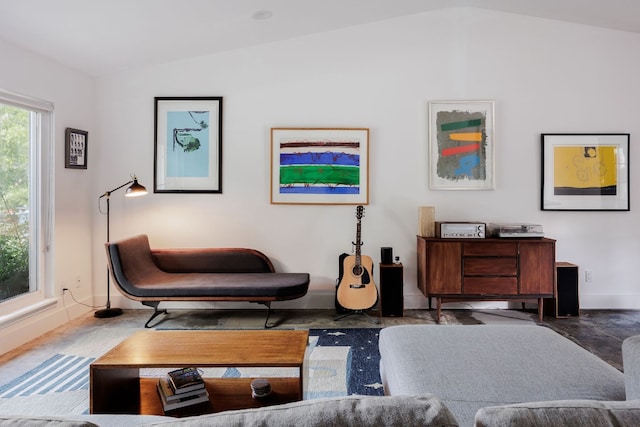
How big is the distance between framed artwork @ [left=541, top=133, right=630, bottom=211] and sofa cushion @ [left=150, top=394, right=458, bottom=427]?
4092 millimetres

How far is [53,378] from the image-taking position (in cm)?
263

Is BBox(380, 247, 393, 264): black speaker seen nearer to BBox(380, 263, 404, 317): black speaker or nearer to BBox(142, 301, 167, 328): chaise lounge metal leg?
BBox(380, 263, 404, 317): black speaker

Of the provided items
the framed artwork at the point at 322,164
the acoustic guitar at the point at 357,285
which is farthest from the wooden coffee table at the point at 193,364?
the framed artwork at the point at 322,164

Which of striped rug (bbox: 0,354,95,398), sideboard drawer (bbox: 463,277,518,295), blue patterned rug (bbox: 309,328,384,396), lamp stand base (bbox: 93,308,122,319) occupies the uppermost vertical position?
sideboard drawer (bbox: 463,277,518,295)

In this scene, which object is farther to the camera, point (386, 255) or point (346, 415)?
point (386, 255)

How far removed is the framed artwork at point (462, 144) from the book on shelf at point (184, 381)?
3100mm

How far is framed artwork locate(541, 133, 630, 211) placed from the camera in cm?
417

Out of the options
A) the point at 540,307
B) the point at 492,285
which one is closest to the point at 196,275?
the point at 492,285

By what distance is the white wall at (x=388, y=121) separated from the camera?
4215 millimetres

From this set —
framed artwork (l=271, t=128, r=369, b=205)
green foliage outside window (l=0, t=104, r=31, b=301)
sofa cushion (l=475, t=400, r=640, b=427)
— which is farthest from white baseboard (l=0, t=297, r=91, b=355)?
sofa cushion (l=475, t=400, r=640, b=427)

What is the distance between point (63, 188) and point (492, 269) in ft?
13.0

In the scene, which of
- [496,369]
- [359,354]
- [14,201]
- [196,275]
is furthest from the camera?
[196,275]

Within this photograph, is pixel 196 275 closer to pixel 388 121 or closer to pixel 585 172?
pixel 388 121

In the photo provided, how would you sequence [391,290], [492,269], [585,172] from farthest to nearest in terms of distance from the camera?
[585,172]
[391,290]
[492,269]
